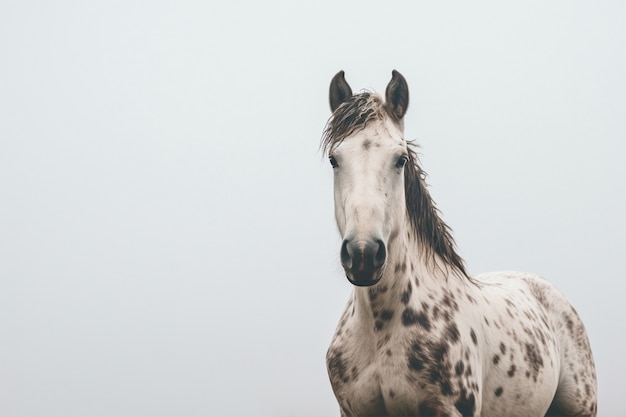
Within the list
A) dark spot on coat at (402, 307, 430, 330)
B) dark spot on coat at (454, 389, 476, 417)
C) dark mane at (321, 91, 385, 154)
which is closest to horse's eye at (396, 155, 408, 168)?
dark mane at (321, 91, 385, 154)

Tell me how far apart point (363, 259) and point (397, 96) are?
1488 mm

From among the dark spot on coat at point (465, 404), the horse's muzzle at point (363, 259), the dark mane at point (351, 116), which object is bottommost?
the dark spot on coat at point (465, 404)

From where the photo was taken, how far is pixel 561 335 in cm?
692

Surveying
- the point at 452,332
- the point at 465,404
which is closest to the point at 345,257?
the point at 452,332

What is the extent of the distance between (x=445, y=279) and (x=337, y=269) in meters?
0.93

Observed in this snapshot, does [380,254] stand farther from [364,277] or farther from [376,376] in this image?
[376,376]

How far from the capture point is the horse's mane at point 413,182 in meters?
4.79

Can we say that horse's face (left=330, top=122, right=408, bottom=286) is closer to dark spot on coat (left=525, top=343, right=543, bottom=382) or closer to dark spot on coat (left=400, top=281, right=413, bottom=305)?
dark spot on coat (left=400, top=281, right=413, bottom=305)

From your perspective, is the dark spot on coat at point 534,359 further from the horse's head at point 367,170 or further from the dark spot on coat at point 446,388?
the horse's head at point 367,170

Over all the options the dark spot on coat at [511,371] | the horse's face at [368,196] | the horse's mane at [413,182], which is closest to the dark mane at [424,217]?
the horse's mane at [413,182]

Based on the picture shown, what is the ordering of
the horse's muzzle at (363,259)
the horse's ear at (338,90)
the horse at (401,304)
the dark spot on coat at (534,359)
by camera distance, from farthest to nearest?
1. the dark spot on coat at (534,359)
2. the horse's ear at (338,90)
3. the horse at (401,304)
4. the horse's muzzle at (363,259)

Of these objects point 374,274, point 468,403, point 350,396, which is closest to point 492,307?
point 468,403

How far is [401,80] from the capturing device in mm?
4957

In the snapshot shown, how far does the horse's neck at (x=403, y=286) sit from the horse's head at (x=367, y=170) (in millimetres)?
201
